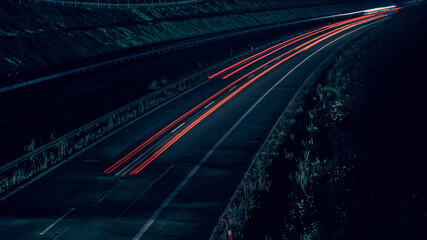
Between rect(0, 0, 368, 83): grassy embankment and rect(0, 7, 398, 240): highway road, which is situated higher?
rect(0, 0, 368, 83): grassy embankment

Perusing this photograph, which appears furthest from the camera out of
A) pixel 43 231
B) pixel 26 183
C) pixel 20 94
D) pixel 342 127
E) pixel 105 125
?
pixel 20 94

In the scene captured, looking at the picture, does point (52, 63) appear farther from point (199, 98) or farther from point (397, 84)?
point (397, 84)

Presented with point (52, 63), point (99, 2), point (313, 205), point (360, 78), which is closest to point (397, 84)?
point (360, 78)

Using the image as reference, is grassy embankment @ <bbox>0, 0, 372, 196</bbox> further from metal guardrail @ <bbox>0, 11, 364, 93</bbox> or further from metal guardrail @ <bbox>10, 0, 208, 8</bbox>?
metal guardrail @ <bbox>0, 11, 364, 93</bbox>

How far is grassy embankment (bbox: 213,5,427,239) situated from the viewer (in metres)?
12.9

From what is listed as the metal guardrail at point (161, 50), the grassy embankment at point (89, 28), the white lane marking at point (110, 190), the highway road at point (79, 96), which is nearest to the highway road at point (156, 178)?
the white lane marking at point (110, 190)

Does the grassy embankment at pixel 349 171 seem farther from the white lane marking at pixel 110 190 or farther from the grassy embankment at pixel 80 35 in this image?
the grassy embankment at pixel 80 35

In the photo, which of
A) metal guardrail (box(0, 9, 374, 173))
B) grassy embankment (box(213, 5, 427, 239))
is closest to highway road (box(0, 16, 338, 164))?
metal guardrail (box(0, 9, 374, 173))

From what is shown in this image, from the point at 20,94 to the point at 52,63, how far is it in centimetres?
1118

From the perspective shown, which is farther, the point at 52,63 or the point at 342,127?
the point at 52,63

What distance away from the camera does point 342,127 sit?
75.7ft

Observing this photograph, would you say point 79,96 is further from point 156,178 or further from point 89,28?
point 89,28

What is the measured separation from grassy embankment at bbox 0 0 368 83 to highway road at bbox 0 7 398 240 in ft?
58.8

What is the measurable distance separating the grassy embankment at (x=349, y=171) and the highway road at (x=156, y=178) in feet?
3.97
